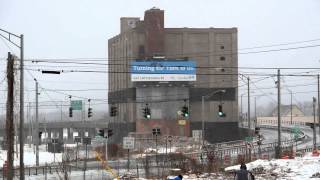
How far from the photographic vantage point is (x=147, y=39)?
104 meters

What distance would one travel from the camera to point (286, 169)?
3728 centimetres

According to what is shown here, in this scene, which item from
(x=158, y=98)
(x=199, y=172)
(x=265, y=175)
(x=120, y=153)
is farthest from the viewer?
(x=158, y=98)

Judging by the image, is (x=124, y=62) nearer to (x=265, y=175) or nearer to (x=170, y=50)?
(x=170, y=50)

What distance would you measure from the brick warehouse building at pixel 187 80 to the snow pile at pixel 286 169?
5893cm

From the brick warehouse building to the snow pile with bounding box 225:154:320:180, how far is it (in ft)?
193

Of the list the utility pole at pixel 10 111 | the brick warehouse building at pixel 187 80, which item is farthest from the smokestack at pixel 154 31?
the utility pole at pixel 10 111

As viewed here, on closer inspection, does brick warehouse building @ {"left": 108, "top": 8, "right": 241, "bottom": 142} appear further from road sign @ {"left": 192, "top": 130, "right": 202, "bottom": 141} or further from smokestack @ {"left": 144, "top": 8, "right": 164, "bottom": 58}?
road sign @ {"left": 192, "top": 130, "right": 202, "bottom": 141}

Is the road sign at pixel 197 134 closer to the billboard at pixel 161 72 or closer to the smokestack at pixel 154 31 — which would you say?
the billboard at pixel 161 72

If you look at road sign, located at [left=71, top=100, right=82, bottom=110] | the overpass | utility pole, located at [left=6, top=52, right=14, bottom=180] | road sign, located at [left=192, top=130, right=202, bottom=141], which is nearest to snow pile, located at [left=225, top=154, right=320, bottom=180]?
utility pole, located at [left=6, top=52, right=14, bottom=180]

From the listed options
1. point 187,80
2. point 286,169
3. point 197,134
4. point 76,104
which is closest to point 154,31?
point 187,80

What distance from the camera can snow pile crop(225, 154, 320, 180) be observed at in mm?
33700

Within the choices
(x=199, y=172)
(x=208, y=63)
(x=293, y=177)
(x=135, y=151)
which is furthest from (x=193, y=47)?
(x=293, y=177)

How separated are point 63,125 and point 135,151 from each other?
88.8 metres

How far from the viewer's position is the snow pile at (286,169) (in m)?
33.7
